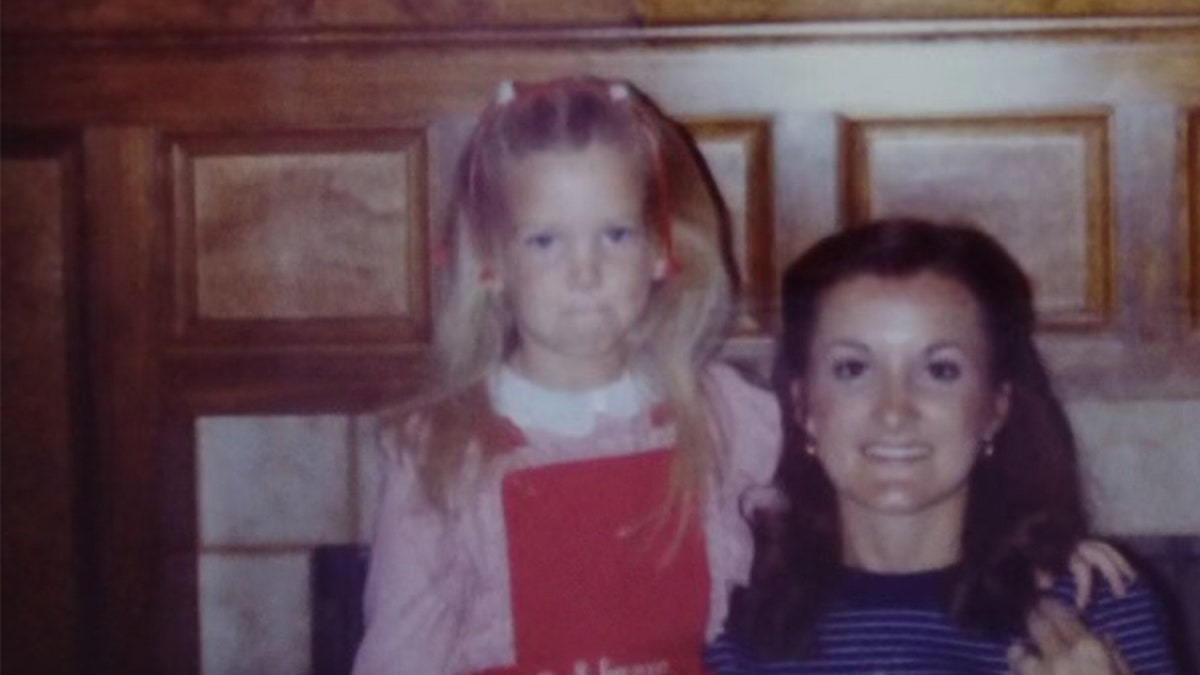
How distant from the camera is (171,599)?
0.77 metres

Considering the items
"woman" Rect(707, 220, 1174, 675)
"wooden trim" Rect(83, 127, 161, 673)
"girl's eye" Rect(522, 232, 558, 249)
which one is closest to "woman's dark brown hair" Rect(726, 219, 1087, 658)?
"woman" Rect(707, 220, 1174, 675)

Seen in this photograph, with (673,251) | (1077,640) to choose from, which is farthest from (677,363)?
(1077,640)

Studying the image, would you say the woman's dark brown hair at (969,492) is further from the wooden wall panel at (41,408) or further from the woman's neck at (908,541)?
the wooden wall panel at (41,408)

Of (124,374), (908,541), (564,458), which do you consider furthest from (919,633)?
(124,374)

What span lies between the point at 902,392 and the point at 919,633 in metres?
0.09

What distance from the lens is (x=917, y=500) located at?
2.12 ft

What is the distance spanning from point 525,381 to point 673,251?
0.26ft

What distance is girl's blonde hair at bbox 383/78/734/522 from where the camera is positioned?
2.19 feet

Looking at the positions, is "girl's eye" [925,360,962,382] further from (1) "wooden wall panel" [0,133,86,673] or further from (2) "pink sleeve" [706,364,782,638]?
(1) "wooden wall panel" [0,133,86,673]

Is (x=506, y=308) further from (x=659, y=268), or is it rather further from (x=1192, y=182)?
(x=1192, y=182)

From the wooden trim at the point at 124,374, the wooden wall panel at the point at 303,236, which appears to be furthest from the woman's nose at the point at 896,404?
the wooden trim at the point at 124,374

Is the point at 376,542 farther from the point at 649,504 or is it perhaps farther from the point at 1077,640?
the point at 1077,640

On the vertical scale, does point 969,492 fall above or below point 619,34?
below

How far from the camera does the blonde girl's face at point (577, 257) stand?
0.65m
